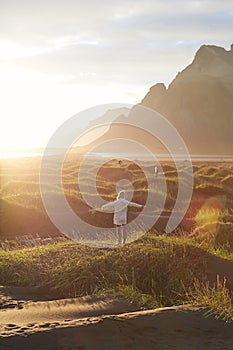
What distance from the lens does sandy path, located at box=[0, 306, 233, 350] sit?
26.3 ft

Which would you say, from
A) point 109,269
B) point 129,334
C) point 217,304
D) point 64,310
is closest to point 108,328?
point 129,334

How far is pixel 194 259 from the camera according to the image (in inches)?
537

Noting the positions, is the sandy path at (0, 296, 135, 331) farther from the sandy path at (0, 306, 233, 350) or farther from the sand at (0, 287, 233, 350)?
the sandy path at (0, 306, 233, 350)

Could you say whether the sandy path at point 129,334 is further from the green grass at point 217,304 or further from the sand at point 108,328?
the green grass at point 217,304

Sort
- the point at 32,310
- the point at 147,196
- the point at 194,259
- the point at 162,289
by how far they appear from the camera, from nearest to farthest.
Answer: the point at 32,310 → the point at 162,289 → the point at 194,259 → the point at 147,196

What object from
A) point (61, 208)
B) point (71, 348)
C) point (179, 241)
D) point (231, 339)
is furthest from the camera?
point (61, 208)

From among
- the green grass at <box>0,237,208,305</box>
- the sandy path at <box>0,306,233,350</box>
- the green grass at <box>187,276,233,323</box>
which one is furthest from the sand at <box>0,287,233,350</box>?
the green grass at <box>0,237,208,305</box>

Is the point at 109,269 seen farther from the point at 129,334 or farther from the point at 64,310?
the point at 129,334

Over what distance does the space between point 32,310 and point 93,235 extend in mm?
9613

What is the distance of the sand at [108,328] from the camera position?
26.5ft

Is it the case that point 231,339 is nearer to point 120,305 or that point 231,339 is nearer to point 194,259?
point 120,305

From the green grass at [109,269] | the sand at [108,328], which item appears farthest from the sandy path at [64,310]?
the green grass at [109,269]

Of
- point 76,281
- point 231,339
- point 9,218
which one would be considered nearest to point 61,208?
point 9,218

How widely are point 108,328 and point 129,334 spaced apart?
37 cm
